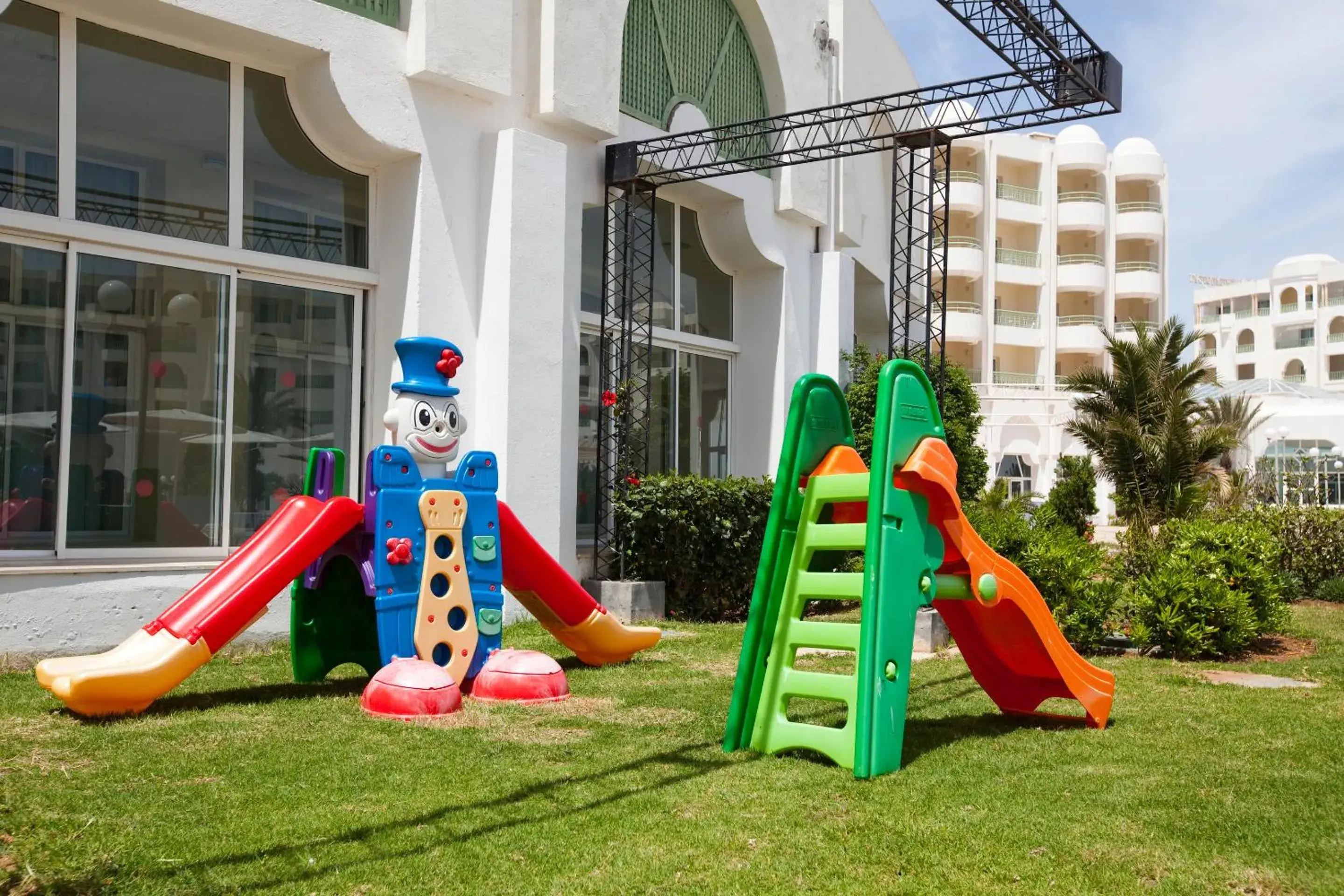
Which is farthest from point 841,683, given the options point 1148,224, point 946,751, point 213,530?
point 1148,224

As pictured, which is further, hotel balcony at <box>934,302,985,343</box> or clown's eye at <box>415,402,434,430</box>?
hotel balcony at <box>934,302,985,343</box>

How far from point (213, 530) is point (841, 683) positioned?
6238mm

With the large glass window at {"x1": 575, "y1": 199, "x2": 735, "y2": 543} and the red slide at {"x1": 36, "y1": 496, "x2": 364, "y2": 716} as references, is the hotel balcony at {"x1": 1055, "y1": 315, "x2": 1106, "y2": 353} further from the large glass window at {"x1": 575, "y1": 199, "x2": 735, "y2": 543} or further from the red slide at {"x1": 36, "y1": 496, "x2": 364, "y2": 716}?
the red slide at {"x1": 36, "y1": 496, "x2": 364, "y2": 716}

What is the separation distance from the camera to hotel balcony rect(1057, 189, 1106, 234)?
5494 centimetres

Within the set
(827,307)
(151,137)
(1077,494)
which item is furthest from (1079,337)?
(151,137)

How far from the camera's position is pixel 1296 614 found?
14.1 metres

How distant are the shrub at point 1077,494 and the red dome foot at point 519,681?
21493mm

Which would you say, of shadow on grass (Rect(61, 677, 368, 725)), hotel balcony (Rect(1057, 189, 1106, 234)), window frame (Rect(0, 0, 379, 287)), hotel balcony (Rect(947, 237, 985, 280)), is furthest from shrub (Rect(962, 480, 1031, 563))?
hotel balcony (Rect(1057, 189, 1106, 234))

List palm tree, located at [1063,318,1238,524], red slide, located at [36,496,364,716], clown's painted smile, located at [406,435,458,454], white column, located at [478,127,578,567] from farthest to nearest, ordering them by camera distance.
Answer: palm tree, located at [1063,318,1238,524]
white column, located at [478,127,578,567]
clown's painted smile, located at [406,435,458,454]
red slide, located at [36,496,364,716]

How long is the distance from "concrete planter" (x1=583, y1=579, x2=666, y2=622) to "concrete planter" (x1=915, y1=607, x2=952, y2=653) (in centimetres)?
305

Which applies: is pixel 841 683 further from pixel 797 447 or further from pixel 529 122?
pixel 529 122

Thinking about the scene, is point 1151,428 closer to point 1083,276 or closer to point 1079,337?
point 1079,337

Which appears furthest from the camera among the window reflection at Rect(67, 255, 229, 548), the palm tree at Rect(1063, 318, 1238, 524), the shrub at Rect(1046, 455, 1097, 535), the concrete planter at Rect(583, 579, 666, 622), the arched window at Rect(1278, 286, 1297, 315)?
the arched window at Rect(1278, 286, 1297, 315)

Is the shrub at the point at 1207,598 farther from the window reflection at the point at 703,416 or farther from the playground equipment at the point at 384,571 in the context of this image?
the window reflection at the point at 703,416
